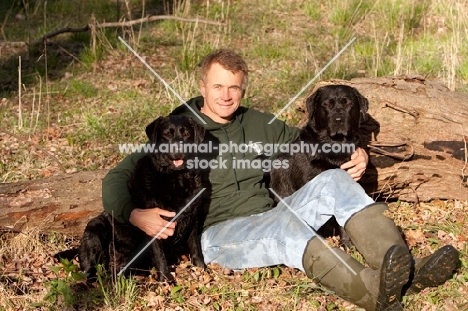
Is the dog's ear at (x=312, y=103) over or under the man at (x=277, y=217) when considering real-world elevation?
over

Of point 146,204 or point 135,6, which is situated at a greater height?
point 135,6

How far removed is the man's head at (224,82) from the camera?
4750 mm

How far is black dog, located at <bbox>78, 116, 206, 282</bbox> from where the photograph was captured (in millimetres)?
4492

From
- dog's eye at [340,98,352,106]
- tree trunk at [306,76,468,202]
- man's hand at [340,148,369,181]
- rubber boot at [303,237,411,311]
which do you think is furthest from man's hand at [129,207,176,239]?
tree trunk at [306,76,468,202]

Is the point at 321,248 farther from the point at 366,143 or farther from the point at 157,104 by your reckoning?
the point at 157,104

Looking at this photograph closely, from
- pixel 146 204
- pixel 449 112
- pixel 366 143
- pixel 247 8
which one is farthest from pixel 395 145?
pixel 247 8

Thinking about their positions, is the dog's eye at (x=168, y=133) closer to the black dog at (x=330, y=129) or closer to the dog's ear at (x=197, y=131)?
the dog's ear at (x=197, y=131)

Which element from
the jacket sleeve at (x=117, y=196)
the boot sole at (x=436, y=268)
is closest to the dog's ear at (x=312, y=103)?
the jacket sleeve at (x=117, y=196)

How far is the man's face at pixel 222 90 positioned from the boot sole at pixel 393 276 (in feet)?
6.08

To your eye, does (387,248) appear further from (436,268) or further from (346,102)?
(346,102)

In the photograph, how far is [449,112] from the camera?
17.9 ft

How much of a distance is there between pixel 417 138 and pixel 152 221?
8.58ft

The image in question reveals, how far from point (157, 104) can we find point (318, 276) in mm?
4488

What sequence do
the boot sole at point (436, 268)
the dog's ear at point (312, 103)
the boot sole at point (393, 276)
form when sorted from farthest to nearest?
the dog's ear at point (312, 103), the boot sole at point (436, 268), the boot sole at point (393, 276)
